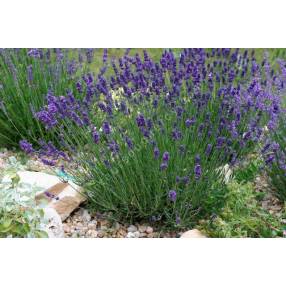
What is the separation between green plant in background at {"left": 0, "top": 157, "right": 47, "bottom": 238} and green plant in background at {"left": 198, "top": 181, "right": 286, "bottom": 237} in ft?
3.41

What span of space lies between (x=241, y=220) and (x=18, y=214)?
4.62ft

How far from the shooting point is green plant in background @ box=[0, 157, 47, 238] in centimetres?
321

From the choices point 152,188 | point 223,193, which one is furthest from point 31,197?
point 223,193

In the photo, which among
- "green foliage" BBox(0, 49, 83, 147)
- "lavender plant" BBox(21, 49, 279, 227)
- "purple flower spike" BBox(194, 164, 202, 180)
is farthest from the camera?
"green foliage" BBox(0, 49, 83, 147)

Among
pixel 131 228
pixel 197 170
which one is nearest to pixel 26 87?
pixel 131 228

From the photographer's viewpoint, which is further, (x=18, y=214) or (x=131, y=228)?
(x=131, y=228)

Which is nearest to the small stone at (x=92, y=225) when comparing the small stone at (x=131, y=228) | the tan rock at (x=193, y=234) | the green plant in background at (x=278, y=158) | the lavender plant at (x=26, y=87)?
the small stone at (x=131, y=228)

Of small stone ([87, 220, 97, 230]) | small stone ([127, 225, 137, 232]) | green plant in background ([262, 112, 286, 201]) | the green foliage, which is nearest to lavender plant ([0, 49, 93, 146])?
the green foliage

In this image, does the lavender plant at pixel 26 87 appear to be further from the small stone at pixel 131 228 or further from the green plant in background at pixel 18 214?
the small stone at pixel 131 228

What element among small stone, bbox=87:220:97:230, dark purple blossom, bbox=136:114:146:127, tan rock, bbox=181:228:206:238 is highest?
dark purple blossom, bbox=136:114:146:127

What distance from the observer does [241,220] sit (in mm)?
3311

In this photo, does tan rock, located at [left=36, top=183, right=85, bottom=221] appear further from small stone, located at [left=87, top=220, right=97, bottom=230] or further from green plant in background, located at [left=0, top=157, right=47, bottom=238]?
green plant in background, located at [left=0, top=157, right=47, bottom=238]

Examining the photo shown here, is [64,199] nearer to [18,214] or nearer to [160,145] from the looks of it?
[18,214]

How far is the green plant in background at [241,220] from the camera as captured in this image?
328 cm
